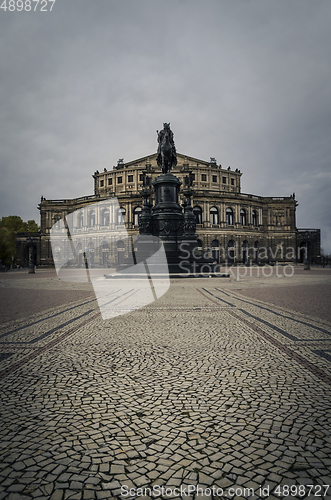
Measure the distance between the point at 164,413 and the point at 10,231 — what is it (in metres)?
74.3

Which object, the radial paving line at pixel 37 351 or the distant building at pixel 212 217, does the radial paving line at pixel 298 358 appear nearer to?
the radial paving line at pixel 37 351


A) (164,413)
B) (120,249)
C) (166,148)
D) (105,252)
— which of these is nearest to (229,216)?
(120,249)

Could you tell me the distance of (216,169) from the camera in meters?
59.9

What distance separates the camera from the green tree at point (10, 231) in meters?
55.0

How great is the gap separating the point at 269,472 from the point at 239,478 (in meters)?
0.19

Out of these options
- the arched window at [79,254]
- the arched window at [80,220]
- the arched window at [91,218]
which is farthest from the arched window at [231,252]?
the arched window at [80,220]

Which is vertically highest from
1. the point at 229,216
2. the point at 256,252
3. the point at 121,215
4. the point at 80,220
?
the point at 121,215

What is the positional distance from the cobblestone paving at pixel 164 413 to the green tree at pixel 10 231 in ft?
189

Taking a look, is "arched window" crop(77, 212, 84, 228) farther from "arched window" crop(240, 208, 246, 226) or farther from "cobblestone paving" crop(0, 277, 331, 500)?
"cobblestone paving" crop(0, 277, 331, 500)

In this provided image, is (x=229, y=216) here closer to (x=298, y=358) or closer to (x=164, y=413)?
(x=298, y=358)

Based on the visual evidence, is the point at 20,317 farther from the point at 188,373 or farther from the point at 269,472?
the point at 269,472

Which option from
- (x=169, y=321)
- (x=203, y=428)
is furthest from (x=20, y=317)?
(x=203, y=428)

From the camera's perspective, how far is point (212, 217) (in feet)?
174

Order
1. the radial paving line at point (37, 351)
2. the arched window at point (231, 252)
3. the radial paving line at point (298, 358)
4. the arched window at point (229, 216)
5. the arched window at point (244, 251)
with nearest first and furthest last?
the radial paving line at point (298, 358)
the radial paving line at point (37, 351)
the arched window at point (231, 252)
the arched window at point (244, 251)
the arched window at point (229, 216)
